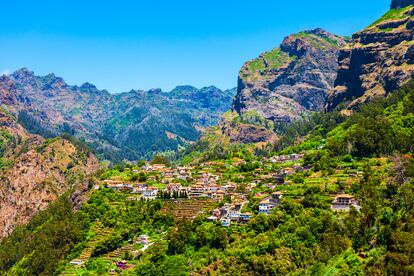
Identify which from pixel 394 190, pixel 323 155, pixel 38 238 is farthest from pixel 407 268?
pixel 38 238

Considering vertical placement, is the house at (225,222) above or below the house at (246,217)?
below

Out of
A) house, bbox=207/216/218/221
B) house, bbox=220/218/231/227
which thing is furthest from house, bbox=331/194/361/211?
house, bbox=207/216/218/221

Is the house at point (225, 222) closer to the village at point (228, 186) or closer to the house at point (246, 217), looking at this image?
the village at point (228, 186)

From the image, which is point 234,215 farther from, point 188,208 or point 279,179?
point 279,179

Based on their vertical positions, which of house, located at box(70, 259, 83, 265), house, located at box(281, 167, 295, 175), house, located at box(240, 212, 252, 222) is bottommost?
house, located at box(70, 259, 83, 265)

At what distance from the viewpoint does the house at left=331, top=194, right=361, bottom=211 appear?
3681 inches

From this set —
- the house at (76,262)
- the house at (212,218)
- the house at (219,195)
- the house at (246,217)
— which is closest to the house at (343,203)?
the house at (246,217)

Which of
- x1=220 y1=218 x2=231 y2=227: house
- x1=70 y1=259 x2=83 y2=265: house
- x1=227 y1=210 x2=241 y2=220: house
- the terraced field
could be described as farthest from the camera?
the terraced field

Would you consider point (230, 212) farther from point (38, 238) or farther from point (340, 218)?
point (38, 238)

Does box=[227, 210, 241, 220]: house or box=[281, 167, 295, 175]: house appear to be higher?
box=[281, 167, 295, 175]: house

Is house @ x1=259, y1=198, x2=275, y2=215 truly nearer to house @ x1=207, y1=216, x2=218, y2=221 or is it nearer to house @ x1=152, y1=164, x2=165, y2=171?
A: house @ x1=207, y1=216, x2=218, y2=221

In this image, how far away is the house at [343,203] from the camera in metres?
93.5

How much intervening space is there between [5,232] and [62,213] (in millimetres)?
69446

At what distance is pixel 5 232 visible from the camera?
193500 millimetres
